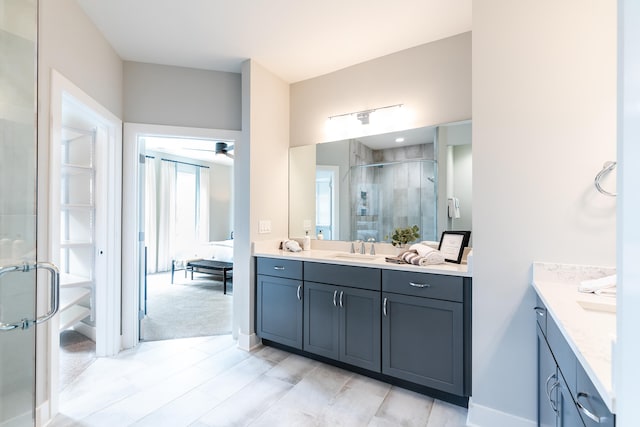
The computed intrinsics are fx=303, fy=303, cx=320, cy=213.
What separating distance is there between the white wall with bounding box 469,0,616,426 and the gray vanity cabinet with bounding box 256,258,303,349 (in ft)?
4.56

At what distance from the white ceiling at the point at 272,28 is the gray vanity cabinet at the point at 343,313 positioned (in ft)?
6.11

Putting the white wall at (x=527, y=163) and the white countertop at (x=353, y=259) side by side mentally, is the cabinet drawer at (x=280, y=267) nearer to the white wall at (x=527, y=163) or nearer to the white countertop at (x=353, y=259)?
Result: the white countertop at (x=353, y=259)

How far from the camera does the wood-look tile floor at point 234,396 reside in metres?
1.85

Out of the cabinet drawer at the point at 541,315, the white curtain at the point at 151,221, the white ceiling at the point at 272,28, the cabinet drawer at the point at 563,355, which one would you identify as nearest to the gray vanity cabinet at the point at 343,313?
the cabinet drawer at the point at 541,315

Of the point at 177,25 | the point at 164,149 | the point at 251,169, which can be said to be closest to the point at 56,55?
the point at 177,25

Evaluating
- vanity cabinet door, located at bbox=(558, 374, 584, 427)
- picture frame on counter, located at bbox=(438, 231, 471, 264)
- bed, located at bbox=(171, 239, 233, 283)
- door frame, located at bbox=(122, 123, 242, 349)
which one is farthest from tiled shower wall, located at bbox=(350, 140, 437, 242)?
bed, located at bbox=(171, 239, 233, 283)

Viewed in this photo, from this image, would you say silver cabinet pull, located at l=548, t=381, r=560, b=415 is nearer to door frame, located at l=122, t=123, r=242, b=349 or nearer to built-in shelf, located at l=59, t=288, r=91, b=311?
door frame, located at l=122, t=123, r=242, b=349

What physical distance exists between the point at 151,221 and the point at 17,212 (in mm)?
5068

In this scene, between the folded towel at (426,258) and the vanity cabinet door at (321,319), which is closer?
the folded towel at (426,258)

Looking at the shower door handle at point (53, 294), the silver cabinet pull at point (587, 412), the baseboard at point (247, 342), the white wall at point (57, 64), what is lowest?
the baseboard at point (247, 342)

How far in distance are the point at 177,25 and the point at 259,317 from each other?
2.54 meters

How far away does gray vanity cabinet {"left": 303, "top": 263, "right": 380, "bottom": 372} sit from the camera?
2.24m

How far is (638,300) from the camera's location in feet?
1.27

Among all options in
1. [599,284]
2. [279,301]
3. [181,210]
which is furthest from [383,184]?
[181,210]
